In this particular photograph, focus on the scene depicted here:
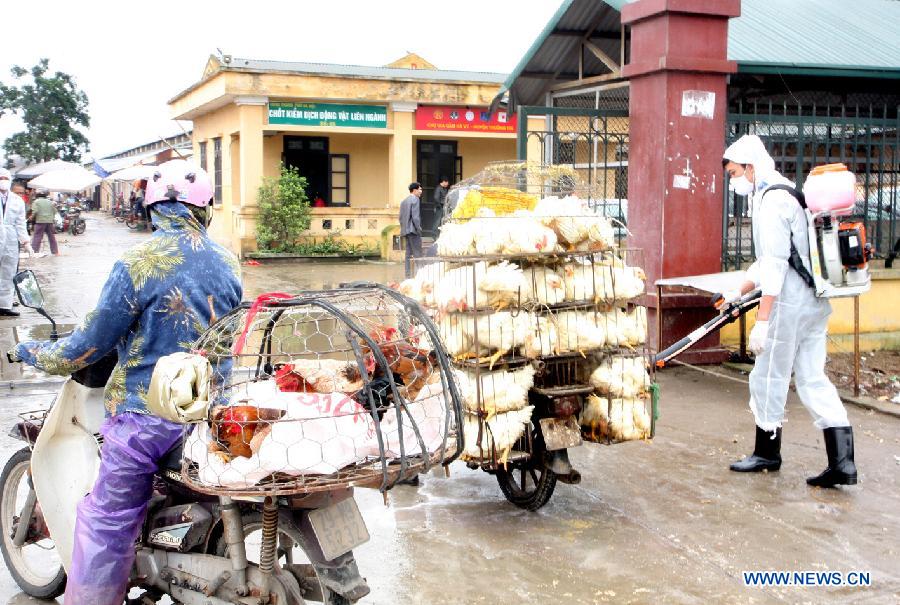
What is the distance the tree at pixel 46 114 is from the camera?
4247 cm

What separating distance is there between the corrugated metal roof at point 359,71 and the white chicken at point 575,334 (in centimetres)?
1745

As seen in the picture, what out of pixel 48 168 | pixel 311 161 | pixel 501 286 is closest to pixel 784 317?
pixel 501 286

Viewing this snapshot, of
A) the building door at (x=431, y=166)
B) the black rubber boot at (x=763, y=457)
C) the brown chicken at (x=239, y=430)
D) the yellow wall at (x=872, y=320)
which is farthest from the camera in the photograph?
the building door at (x=431, y=166)

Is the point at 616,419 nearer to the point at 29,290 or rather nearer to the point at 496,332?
the point at 496,332

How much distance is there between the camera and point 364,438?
2.82m

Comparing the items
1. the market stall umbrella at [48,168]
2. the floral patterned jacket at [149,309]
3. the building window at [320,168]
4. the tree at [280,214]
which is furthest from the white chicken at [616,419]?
the market stall umbrella at [48,168]

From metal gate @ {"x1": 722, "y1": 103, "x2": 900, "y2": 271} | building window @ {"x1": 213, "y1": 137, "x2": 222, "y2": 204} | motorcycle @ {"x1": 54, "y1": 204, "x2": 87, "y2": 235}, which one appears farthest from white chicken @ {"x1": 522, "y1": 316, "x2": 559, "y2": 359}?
motorcycle @ {"x1": 54, "y1": 204, "x2": 87, "y2": 235}

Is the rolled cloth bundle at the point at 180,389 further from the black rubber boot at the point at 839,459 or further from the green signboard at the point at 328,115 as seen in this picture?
the green signboard at the point at 328,115

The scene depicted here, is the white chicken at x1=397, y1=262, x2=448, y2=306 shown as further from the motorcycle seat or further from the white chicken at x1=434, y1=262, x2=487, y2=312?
the motorcycle seat

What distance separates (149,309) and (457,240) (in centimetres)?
192

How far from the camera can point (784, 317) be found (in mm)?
5449

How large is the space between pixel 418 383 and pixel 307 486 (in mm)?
706

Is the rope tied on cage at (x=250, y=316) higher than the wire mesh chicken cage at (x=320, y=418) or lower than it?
higher

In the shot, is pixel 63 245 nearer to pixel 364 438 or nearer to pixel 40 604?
pixel 40 604
